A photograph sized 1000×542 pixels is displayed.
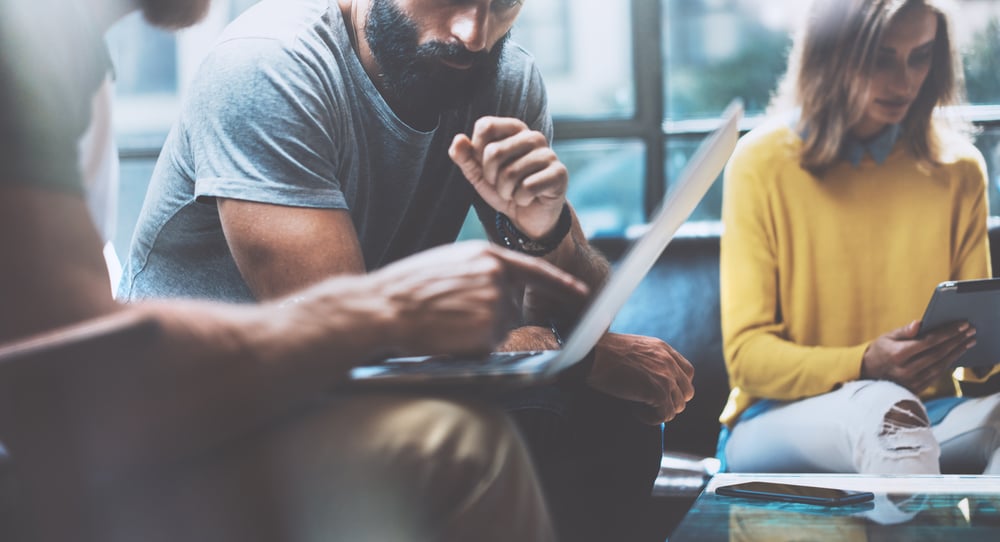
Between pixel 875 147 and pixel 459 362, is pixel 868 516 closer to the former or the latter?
pixel 459 362

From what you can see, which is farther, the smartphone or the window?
the window

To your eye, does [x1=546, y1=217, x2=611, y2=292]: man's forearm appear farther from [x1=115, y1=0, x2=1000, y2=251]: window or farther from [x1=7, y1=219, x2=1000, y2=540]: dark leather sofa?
[x1=115, y1=0, x2=1000, y2=251]: window

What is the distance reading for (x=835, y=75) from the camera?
1957 mm

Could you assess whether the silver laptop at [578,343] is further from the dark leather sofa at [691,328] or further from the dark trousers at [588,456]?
the dark leather sofa at [691,328]

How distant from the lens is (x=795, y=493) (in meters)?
1.14

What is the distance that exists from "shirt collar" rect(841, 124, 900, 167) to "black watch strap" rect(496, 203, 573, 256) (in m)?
0.91

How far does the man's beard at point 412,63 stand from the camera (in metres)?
1.36

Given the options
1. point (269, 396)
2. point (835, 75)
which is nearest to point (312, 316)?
point (269, 396)

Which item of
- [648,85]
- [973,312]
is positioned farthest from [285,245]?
[648,85]

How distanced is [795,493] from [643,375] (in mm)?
217

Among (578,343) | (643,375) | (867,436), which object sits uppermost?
(578,343)

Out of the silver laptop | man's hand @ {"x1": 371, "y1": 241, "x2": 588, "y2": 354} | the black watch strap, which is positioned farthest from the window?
man's hand @ {"x1": 371, "y1": 241, "x2": 588, "y2": 354}

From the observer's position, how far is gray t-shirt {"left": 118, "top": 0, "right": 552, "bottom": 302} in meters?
1.17

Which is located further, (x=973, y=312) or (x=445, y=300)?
(x=973, y=312)
